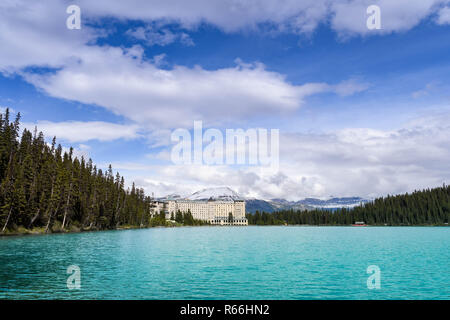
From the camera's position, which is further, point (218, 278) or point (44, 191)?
point (44, 191)

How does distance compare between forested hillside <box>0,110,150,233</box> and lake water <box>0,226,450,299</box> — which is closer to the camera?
lake water <box>0,226,450,299</box>

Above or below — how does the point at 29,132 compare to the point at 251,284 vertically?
above

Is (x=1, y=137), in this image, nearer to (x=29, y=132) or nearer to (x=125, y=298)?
(x=29, y=132)

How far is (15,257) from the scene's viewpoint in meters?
42.0

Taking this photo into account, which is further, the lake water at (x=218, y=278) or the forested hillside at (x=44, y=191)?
the forested hillside at (x=44, y=191)

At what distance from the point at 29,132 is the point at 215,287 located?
122539mm

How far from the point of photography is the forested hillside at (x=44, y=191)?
279 feet

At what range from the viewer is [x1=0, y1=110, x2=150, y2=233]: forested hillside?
8512cm

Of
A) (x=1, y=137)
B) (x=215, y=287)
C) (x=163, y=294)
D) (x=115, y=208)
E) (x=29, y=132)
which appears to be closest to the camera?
(x=163, y=294)

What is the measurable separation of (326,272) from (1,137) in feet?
310

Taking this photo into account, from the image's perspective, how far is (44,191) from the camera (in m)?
99.8

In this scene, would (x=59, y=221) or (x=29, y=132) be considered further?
(x=29, y=132)

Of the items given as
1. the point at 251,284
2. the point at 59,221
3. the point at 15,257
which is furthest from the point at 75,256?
the point at 59,221

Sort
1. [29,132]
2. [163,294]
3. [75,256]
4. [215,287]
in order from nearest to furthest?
[163,294] < [215,287] < [75,256] < [29,132]
